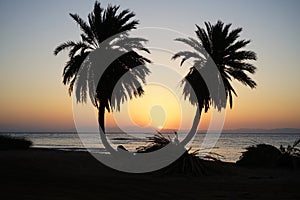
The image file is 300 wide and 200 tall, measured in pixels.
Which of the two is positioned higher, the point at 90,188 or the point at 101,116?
the point at 101,116

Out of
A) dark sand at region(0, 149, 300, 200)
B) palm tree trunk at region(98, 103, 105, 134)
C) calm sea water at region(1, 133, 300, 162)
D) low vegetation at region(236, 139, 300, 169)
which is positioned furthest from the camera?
calm sea water at region(1, 133, 300, 162)

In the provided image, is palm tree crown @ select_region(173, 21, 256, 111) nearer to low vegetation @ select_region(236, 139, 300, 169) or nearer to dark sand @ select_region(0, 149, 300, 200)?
low vegetation @ select_region(236, 139, 300, 169)

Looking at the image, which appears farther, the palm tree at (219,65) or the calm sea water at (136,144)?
the calm sea water at (136,144)

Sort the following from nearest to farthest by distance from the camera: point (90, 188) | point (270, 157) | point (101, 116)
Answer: point (90, 188), point (270, 157), point (101, 116)

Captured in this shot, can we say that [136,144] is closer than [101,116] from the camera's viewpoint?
No

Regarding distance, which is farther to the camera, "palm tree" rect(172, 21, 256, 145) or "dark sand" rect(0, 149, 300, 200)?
"palm tree" rect(172, 21, 256, 145)

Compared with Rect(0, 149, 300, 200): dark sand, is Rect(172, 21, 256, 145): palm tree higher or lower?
higher

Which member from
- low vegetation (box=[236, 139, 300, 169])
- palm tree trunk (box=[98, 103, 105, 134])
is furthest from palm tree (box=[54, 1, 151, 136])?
low vegetation (box=[236, 139, 300, 169])

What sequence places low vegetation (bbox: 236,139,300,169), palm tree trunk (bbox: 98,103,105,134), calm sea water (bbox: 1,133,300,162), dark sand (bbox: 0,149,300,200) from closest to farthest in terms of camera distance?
dark sand (bbox: 0,149,300,200) < low vegetation (bbox: 236,139,300,169) < palm tree trunk (bbox: 98,103,105,134) < calm sea water (bbox: 1,133,300,162)

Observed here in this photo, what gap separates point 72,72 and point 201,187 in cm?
1573

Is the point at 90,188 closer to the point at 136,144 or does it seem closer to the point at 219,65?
the point at 219,65

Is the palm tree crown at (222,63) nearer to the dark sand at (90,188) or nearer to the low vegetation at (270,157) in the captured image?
the low vegetation at (270,157)

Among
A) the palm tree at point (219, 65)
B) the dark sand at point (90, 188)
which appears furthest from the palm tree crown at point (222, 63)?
the dark sand at point (90, 188)

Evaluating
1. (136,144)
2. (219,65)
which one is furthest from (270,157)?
(136,144)
